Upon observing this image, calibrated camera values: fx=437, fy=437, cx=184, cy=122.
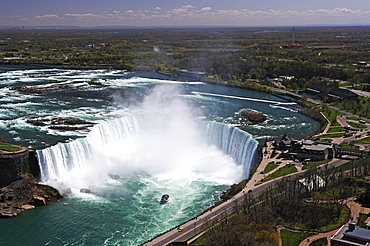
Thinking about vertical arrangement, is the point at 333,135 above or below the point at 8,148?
below

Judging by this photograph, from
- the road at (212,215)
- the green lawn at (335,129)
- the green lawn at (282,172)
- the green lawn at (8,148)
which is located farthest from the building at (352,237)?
the green lawn at (335,129)

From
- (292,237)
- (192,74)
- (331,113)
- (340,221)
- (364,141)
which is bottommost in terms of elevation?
(331,113)

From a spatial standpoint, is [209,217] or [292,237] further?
[209,217]

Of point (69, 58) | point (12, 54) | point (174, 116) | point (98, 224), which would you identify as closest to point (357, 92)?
point (174, 116)

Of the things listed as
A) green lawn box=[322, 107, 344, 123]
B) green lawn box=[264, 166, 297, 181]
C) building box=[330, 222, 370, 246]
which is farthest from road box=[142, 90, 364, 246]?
green lawn box=[322, 107, 344, 123]

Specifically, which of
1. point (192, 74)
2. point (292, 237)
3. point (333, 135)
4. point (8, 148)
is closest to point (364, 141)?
point (333, 135)

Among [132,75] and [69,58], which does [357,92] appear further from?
[69,58]

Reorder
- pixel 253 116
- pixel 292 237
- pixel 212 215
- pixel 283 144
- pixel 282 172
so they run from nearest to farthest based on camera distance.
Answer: pixel 292 237, pixel 212 215, pixel 282 172, pixel 283 144, pixel 253 116

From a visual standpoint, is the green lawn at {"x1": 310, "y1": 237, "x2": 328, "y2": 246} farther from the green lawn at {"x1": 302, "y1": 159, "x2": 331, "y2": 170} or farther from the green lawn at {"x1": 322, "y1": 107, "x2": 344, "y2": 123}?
the green lawn at {"x1": 322, "y1": 107, "x2": 344, "y2": 123}

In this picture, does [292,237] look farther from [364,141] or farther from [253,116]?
[253,116]
